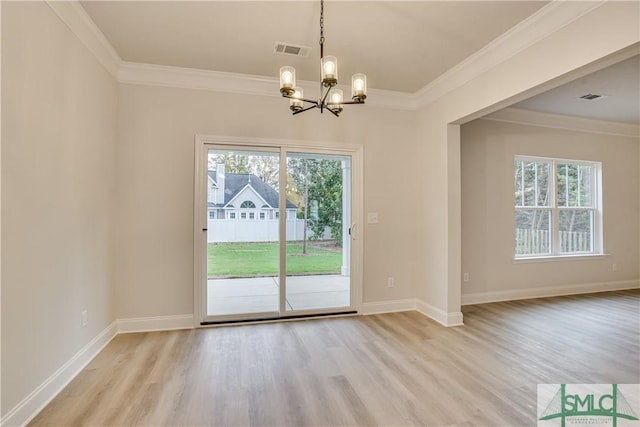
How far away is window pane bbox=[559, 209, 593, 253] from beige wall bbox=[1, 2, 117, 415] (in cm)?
633

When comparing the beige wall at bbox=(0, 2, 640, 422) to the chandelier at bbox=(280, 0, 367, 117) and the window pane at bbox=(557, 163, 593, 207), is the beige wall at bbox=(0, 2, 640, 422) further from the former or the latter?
the window pane at bbox=(557, 163, 593, 207)

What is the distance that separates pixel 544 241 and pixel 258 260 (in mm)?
4465

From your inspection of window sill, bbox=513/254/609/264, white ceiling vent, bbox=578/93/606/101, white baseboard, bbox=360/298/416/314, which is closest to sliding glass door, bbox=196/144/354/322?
white baseboard, bbox=360/298/416/314

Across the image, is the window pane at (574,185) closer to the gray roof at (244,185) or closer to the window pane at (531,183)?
the window pane at (531,183)

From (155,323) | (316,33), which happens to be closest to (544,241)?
(316,33)

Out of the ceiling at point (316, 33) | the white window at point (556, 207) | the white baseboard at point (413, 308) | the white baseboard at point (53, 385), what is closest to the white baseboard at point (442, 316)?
the white baseboard at point (413, 308)

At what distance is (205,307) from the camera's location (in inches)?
133

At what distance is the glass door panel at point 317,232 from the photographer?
3662mm

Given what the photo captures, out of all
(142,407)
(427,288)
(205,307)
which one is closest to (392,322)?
(427,288)

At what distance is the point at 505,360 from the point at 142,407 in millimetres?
2798

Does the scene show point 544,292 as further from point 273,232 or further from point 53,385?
point 53,385

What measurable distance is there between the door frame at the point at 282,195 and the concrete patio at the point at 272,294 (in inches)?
6.3

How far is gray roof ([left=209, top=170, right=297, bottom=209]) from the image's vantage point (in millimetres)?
3498

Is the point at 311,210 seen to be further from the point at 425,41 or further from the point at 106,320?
the point at 106,320
